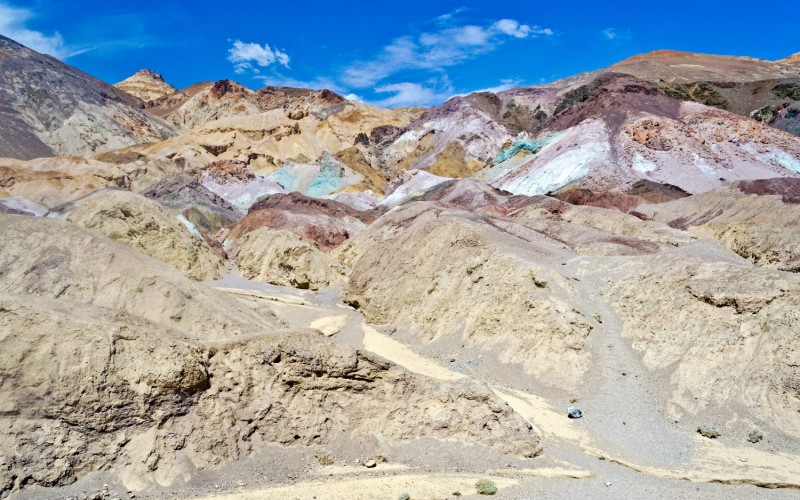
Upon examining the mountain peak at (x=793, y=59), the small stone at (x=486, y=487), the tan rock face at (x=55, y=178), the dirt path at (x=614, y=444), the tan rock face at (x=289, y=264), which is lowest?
the small stone at (x=486, y=487)

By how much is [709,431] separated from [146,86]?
182508 mm

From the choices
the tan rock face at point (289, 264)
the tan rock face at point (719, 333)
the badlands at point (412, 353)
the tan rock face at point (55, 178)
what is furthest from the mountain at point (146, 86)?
the tan rock face at point (719, 333)

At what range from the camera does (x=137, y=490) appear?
9.92 meters

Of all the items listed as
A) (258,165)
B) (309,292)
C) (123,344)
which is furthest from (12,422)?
(258,165)

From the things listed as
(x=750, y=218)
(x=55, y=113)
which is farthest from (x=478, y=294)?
(x=55, y=113)

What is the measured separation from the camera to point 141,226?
35.4 m

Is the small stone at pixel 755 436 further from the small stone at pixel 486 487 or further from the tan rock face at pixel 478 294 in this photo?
the small stone at pixel 486 487

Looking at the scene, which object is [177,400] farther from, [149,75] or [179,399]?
[149,75]

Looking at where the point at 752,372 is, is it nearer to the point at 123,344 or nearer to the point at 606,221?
the point at 123,344

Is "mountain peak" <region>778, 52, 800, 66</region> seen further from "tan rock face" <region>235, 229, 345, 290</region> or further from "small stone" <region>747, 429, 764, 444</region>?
"small stone" <region>747, 429, 764, 444</region>

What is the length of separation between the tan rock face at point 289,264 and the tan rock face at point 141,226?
3402mm

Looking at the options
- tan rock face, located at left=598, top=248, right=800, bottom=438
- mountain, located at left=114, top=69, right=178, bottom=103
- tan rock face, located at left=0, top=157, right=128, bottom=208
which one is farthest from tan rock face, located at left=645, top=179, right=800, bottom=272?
mountain, located at left=114, top=69, right=178, bottom=103

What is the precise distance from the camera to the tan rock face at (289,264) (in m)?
38.4

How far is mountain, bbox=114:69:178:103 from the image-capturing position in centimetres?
16925
